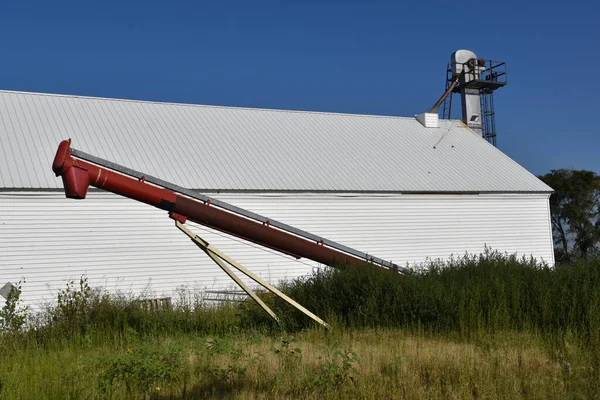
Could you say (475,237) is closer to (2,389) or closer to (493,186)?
(493,186)

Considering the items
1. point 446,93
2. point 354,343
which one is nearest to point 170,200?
point 354,343

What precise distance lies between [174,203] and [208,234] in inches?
328

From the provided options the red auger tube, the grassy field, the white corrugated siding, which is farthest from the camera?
the white corrugated siding

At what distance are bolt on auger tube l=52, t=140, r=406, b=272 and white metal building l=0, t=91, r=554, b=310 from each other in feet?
Answer: 22.5

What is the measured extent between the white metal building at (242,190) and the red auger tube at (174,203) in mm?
7333

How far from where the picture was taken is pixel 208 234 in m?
19.2

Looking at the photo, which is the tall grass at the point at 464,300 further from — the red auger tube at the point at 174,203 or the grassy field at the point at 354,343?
the red auger tube at the point at 174,203

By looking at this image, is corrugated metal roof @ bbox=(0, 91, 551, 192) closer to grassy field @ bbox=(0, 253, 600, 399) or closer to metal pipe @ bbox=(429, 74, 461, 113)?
metal pipe @ bbox=(429, 74, 461, 113)

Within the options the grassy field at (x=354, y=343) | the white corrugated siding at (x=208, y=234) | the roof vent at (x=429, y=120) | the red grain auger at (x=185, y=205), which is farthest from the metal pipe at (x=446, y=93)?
the red grain auger at (x=185, y=205)

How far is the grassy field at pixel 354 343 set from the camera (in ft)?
25.9

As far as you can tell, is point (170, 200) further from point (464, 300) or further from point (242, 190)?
point (242, 190)

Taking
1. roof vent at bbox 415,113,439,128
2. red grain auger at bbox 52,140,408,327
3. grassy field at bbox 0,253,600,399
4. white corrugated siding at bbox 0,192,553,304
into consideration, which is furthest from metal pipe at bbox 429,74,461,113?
red grain auger at bbox 52,140,408,327

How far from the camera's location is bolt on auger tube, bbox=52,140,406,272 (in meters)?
9.90

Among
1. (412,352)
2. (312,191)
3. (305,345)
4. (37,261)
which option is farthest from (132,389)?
(312,191)
